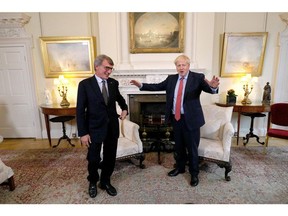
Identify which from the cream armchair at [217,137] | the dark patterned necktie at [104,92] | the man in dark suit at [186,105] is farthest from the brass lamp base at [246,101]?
the dark patterned necktie at [104,92]

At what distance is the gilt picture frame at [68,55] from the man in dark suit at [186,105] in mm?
1899

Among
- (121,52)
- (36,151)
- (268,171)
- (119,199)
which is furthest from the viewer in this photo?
(121,52)

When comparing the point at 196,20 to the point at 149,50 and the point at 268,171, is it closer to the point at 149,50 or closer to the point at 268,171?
the point at 149,50

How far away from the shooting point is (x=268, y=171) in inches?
101

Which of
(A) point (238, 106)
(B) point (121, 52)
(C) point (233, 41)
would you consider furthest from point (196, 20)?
(A) point (238, 106)

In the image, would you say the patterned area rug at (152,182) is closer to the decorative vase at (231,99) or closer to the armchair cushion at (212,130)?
the armchair cushion at (212,130)

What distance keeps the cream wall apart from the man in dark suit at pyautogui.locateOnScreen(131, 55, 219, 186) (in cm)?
147

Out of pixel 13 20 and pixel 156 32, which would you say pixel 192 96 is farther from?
pixel 13 20

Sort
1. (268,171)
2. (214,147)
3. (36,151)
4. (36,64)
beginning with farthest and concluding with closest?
(36,64)
(36,151)
(268,171)
(214,147)

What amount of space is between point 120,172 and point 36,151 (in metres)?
1.73

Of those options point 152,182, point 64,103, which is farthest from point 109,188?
point 64,103

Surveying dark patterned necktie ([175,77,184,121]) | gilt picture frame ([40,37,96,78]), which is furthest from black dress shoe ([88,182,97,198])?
gilt picture frame ([40,37,96,78])

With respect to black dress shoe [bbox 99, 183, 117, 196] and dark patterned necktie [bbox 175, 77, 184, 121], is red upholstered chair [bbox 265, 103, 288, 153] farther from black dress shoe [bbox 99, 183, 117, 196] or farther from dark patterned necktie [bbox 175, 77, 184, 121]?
black dress shoe [bbox 99, 183, 117, 196]

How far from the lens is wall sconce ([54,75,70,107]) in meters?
3.63
